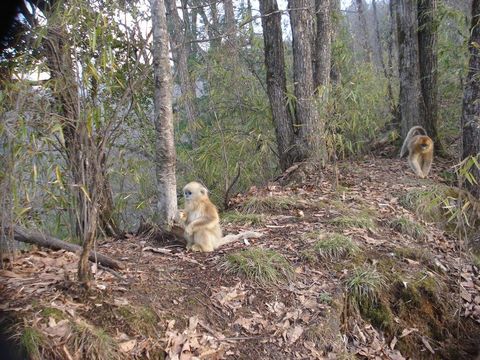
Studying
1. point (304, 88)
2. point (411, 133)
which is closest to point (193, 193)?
point (304, 88)

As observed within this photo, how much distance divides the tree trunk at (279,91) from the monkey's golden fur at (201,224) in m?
3.01

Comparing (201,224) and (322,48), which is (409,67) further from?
(201,224)

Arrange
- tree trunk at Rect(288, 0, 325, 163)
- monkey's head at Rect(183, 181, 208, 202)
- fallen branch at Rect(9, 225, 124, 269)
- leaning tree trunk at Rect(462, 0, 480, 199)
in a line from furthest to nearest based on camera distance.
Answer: tree trunk at Rect(288, 0, 325, 163) → leaning tree trunk at Rect(462, 0, 480, 199) → monkey's head at Rect(183, 181, 208, 202) → fallen branch at Rect(9, 225, 124, 269)

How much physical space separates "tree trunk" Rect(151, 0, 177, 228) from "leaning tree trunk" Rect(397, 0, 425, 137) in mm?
5629

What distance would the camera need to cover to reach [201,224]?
471cm

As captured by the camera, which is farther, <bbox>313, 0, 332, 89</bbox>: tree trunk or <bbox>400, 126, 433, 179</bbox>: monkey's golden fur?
<bbox>313, 0, 332, 89</bbox>: tree trunk

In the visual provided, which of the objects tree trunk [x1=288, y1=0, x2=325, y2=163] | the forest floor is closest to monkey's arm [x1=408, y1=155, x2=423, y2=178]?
the forest floor

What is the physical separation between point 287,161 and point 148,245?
3.74m

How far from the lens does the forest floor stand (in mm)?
3207

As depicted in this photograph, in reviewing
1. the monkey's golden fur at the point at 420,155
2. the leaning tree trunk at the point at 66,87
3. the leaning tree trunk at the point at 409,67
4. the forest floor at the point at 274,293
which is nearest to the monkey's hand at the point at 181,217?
the forest floor at the point at 274,293

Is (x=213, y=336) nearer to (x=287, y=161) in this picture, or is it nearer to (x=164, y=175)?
(x=164, y=175)

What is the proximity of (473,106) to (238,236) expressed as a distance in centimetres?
411

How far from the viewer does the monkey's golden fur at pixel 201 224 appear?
15.6 feet

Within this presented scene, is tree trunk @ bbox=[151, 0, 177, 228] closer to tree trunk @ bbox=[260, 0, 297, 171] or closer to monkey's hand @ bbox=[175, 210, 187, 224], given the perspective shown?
monkey's hand @ bbox=[175, 210, 187, 224]
